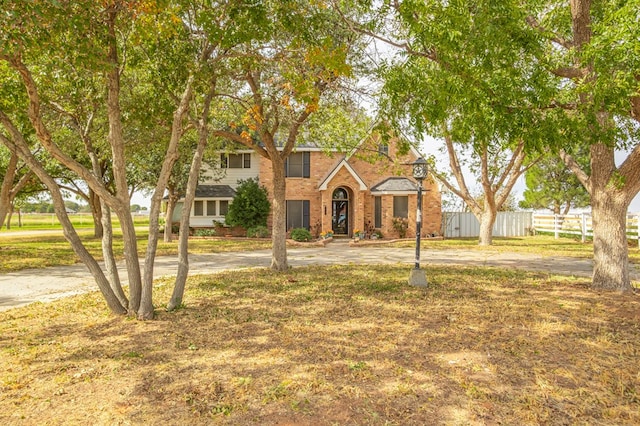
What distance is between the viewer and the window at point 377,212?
25.1 meters

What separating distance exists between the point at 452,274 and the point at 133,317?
318 inches

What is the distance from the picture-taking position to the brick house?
24391 millimetres

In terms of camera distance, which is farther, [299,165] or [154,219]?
[299,165]

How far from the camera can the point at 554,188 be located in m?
31.3

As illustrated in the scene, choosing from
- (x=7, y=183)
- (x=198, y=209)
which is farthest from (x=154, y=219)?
(x=198, y=209)

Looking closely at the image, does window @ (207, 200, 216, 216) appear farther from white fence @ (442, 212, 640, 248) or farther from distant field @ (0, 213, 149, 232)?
distant field @ (0, 213, 149, 232)

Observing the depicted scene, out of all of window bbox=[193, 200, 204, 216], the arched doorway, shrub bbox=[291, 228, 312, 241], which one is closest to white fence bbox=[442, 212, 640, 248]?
the arched doorway

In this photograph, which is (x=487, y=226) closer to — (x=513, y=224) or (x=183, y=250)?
(x=513, y=224)

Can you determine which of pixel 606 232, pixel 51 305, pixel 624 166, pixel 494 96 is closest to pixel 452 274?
pixel 606 232

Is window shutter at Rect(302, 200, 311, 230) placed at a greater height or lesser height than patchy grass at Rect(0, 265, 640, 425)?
greater

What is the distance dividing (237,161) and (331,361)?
23425 millimetres

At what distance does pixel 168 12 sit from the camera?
23.6 feet

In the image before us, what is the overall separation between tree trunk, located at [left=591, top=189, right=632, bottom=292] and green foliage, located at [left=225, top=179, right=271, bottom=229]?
18725mm

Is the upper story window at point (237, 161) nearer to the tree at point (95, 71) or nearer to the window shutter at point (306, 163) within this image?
the window shutter at point (306, 163)
